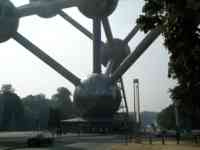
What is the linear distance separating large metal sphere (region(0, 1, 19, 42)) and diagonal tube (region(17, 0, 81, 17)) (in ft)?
5.27

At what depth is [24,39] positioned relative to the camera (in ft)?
291

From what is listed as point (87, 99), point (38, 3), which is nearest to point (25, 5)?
point (38, 3)

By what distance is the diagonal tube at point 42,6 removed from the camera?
297ft

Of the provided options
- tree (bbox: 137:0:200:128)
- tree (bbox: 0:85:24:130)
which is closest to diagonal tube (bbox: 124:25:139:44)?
tree (bbox: 0:85:24:130)

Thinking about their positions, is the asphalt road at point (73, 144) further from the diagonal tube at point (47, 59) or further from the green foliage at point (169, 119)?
the green foliage at point (169, 119)

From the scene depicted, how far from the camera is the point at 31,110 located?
16338 cm

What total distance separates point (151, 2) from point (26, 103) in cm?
15943

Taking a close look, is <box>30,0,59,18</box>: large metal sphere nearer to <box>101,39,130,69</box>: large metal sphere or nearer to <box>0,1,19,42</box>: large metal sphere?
<box>0,1,19,42</box>: large metal sphere

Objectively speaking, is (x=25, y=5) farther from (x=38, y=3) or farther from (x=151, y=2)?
(x=151, y=2)

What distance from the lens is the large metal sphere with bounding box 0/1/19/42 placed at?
3546 inches

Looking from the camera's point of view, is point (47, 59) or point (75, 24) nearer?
point (47, 59)

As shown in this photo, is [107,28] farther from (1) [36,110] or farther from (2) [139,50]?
(1) [36,110]

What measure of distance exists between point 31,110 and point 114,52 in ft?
242

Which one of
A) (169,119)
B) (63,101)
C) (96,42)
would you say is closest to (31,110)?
(63,101)
